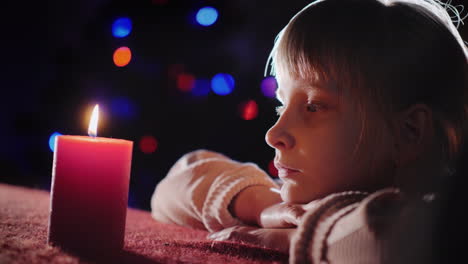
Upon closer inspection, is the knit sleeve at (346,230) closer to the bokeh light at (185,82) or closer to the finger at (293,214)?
the finger at (293,214)

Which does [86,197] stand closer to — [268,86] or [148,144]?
[268,86]

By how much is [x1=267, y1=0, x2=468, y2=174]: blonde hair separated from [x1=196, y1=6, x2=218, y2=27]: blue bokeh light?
50.9 inches

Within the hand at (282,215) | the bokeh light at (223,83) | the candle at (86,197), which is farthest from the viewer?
the bokeh light at (223,83)

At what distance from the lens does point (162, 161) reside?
223cm

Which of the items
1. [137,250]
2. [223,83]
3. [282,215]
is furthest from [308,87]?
[223,83]

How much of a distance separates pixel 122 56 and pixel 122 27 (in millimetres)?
148

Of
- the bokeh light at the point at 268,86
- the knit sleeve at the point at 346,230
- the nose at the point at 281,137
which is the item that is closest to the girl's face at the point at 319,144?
the nose at the point at 281,137

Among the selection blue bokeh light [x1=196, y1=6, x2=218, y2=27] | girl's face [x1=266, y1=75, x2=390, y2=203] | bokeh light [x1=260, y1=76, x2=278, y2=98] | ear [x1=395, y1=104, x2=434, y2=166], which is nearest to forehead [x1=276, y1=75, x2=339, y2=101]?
girl's face [x1=266, y1=75, x2=390, y2=203]

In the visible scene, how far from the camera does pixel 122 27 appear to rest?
2.09m

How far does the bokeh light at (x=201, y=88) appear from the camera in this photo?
6.66 feet

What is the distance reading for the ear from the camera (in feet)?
2.32

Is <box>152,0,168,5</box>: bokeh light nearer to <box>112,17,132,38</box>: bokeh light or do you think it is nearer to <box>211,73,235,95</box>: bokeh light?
<box>112,17,132,38</box>: bokeh light

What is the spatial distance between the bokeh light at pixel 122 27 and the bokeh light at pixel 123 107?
0.33 meters

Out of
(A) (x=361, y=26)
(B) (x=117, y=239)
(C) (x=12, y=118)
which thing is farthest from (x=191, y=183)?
(C) (x=12, y=118)
